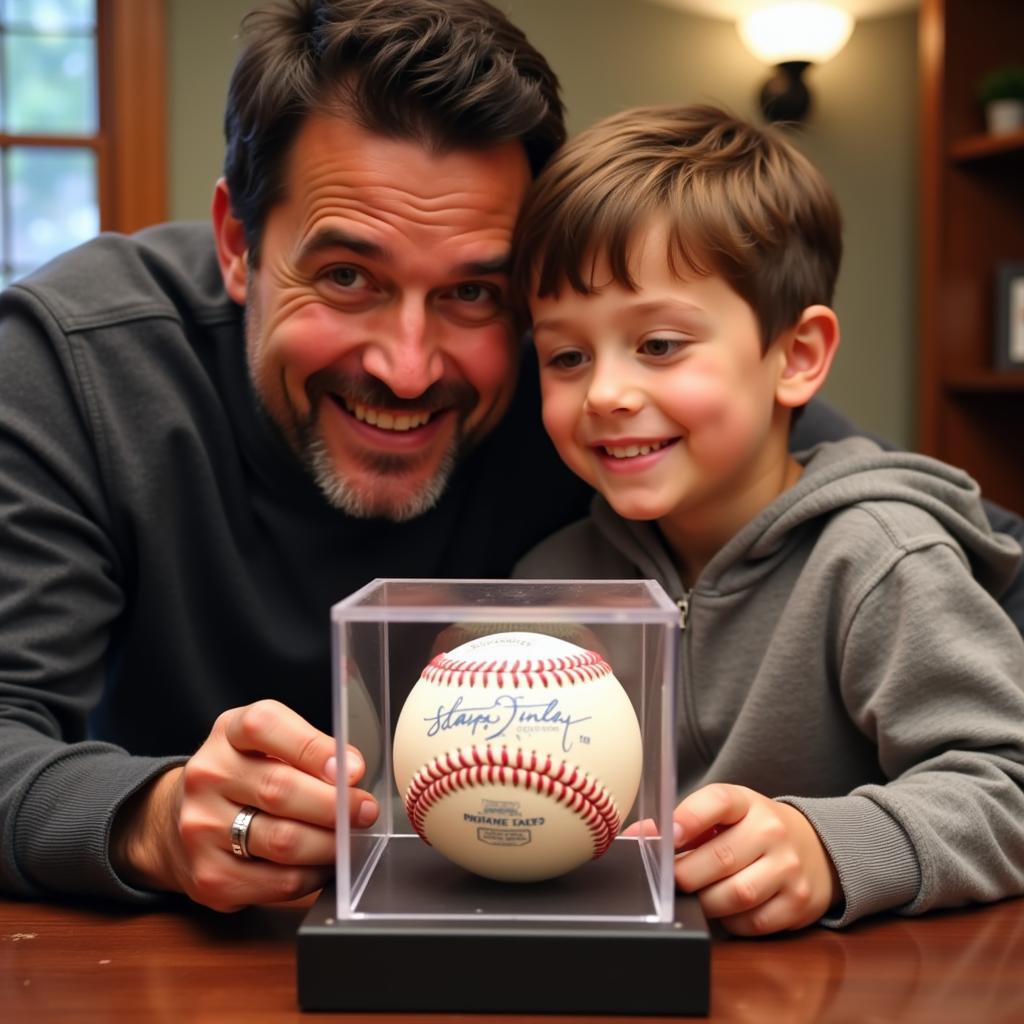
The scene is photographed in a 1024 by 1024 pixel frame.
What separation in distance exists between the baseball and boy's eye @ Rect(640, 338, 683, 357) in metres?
0.50

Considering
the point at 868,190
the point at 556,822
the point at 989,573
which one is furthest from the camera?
the point at 868,190

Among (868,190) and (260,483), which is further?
(868,190)

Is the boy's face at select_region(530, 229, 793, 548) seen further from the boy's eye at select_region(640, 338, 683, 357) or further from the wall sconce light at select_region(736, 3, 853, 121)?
the wall sconce light at select_region(736, 3, 853, 121)

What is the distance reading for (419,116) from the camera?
1.42 meters

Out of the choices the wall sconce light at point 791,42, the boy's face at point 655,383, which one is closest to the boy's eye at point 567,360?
the boy's face at point 655,383

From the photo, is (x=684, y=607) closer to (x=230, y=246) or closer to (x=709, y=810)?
(x=709, y=810)

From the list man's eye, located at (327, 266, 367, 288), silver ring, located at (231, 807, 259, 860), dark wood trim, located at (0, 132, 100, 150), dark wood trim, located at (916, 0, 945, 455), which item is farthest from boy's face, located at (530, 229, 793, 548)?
dark wood trim, located at (0, 132, 100, 150)

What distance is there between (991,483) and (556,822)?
120 inches

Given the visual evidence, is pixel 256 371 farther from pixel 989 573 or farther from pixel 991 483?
pixel 991 483

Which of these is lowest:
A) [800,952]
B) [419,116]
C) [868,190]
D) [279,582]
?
[800,952]

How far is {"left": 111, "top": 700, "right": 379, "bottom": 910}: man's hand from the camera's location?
928 mm

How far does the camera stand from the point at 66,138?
12.9 ft

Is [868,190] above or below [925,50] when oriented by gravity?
below

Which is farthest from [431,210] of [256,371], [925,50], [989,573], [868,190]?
[868,190]
